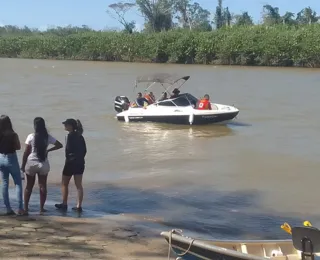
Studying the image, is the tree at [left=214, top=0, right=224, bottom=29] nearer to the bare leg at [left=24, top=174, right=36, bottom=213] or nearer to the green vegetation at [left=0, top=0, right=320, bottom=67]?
the green vegetation at [left=0, top=0, right=320, bottom=67]

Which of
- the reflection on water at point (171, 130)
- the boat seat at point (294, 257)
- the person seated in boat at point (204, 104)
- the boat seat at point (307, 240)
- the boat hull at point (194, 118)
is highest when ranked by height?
the boat seat at point (307, 240)

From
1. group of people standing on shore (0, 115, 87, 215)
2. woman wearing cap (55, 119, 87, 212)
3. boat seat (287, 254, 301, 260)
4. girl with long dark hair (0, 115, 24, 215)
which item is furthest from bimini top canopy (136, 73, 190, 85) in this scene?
boat seat (287, 254, 301, 260)

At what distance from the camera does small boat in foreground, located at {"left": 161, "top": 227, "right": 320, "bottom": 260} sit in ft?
22.0

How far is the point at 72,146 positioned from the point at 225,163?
8.45 m

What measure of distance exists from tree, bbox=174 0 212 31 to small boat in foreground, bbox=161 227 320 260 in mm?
87384

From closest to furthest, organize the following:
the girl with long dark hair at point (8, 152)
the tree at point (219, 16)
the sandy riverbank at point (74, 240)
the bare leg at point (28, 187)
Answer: the sandy riverbank at point (74, 240), the girl with long dark hair at point (8, 152), the bare leg at point (28, 187), the tree at point (219, 16)

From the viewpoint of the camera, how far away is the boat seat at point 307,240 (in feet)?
21.9

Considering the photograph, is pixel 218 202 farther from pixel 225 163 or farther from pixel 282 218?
pixel 225 163

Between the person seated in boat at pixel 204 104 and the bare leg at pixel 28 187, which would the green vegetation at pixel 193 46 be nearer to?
the person seated in boat at pixel 204 104

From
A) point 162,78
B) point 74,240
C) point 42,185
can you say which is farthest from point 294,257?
point 162,78

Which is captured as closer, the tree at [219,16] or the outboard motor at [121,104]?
the outboard motor at [121,104]

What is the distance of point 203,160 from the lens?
1786 centimetres

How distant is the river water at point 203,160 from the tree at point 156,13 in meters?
58.0

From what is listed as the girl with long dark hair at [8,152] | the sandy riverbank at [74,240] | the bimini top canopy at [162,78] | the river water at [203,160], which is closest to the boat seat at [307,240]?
the sandy riverbank at [74,240]
